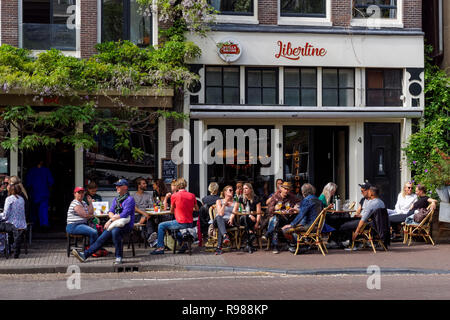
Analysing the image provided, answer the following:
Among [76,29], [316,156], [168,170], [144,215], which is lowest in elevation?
[144,215]

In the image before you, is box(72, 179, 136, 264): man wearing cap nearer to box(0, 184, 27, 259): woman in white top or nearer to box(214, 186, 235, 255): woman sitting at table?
box(0, 184, 27, 259): woman in white top

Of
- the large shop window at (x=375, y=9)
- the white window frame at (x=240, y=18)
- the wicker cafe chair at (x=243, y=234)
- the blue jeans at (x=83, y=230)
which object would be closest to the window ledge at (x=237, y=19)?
the white window frame at (x=240, y=18)

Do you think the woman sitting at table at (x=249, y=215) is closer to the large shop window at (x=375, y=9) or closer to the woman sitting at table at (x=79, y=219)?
the woman sitting at table at (x=79, y=219)

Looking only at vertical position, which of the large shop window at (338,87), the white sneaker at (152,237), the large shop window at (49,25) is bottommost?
the white sneaker at (152,237)

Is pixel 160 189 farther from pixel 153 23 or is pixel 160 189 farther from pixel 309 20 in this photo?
pixel 309 20

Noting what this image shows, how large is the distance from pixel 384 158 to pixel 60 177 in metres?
9.16

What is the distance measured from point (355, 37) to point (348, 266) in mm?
8197

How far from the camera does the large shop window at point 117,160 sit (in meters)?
16.3

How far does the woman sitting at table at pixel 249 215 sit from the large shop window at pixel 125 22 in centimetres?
570

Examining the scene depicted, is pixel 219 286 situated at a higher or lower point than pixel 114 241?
lower

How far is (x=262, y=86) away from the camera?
17.2 m

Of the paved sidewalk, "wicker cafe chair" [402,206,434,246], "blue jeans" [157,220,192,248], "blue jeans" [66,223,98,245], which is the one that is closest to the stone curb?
the paved sidewalk

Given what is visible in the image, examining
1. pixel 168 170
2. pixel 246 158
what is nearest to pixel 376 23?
pixel 246 158

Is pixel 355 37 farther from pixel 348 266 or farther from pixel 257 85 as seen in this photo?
pixel 348 266
